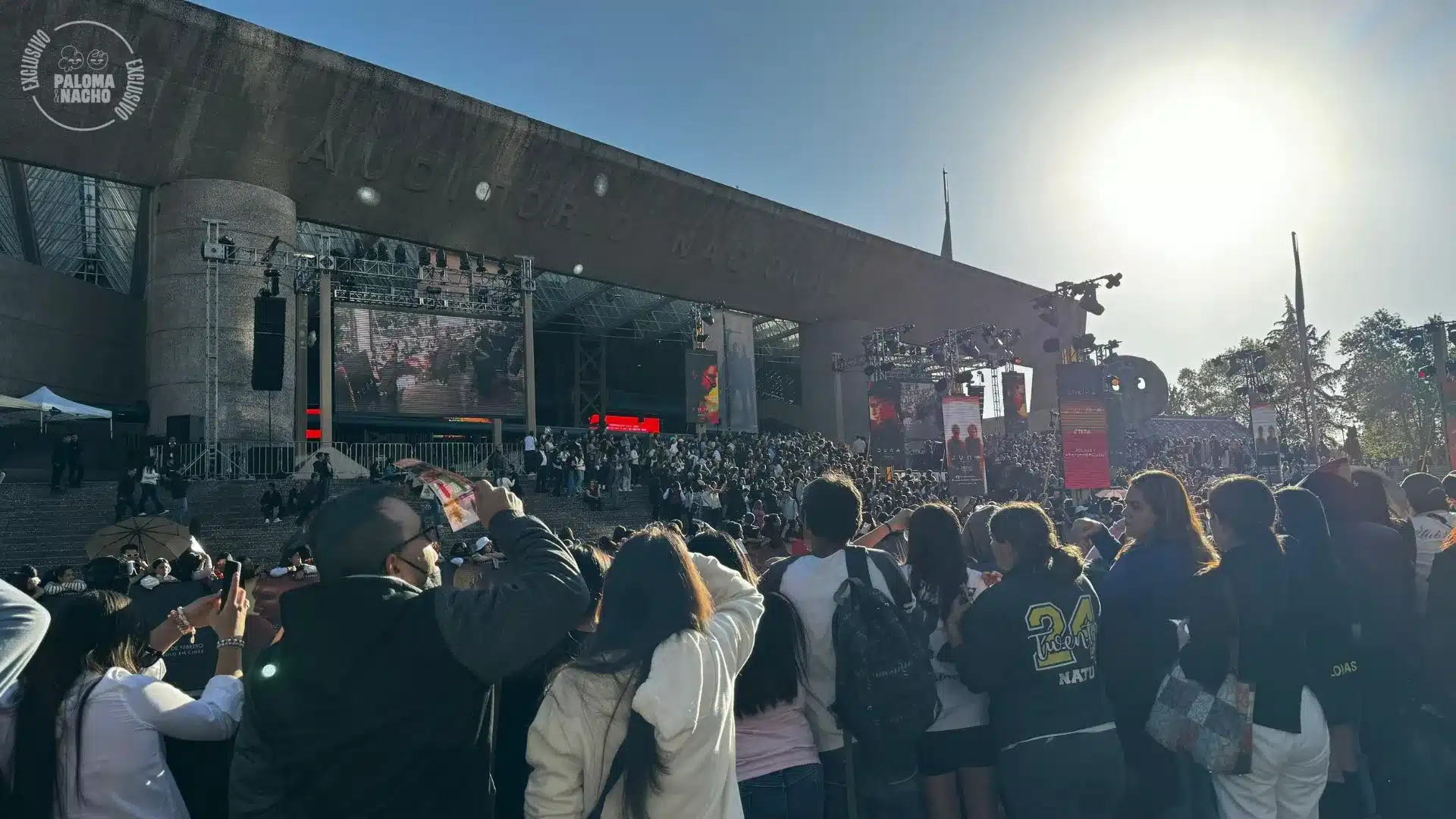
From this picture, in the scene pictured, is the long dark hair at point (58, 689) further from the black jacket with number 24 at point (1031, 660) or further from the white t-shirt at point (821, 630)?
the black jacket with number 24 at point (1031, 660)

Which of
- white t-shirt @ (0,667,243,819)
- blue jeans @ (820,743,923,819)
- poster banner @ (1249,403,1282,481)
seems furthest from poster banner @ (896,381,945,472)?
white t-shirt @ (0,667,243,819)

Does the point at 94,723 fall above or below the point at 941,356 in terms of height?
below

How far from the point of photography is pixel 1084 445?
15719 mm

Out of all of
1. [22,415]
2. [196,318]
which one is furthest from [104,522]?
[22,415]

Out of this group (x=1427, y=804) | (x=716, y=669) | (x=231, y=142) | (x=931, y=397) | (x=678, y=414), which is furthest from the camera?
(x=678, y=414)

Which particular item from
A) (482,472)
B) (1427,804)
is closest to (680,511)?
(482,472)

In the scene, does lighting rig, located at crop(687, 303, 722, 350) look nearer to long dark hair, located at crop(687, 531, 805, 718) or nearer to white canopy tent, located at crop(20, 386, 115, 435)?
white canopy tent, located at crop(20, 386, 115, 435)

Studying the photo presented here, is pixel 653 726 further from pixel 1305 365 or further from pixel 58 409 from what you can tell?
pixel 1305 365

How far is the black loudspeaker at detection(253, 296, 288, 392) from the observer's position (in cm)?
1842

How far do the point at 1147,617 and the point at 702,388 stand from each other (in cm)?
2596

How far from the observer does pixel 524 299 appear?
2323cm

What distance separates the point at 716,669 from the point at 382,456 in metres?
20.9

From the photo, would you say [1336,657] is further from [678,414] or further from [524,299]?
[678,414]

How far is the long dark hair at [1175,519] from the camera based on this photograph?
3496mm
